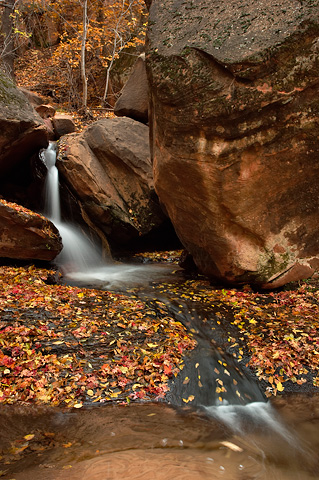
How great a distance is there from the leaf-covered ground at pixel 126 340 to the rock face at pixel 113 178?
4.54 metres

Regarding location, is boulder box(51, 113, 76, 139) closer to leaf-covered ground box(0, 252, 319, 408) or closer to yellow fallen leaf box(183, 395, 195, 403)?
leaf-covered ground box(0, 252, 319, 408)

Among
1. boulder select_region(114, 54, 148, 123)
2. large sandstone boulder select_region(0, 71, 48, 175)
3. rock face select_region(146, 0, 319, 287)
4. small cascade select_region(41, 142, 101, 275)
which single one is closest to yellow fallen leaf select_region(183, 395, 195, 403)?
rock face select_region(146, 0, 319, 287)

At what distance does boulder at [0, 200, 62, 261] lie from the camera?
8.10 meters

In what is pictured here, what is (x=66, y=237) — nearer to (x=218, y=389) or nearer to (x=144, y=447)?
(x=218, y=389)

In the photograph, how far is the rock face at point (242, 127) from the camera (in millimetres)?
5816

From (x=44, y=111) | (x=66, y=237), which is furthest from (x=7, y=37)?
(x=66, y=237)

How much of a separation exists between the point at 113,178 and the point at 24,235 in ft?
14.8

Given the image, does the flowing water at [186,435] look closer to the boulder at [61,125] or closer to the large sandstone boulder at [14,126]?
the large sandstone boulder at [14,126]

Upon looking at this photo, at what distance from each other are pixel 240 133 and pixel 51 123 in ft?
37.8

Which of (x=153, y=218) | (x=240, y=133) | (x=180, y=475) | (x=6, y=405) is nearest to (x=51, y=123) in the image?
(x=153, y=218)

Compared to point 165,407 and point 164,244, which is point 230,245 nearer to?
point 165,407

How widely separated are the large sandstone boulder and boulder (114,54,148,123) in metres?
4.21

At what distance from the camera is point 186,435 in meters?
3.72

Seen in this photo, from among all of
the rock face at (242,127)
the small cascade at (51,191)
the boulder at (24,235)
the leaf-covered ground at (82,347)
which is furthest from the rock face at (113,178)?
the leaf-covered ground at (82,347)
